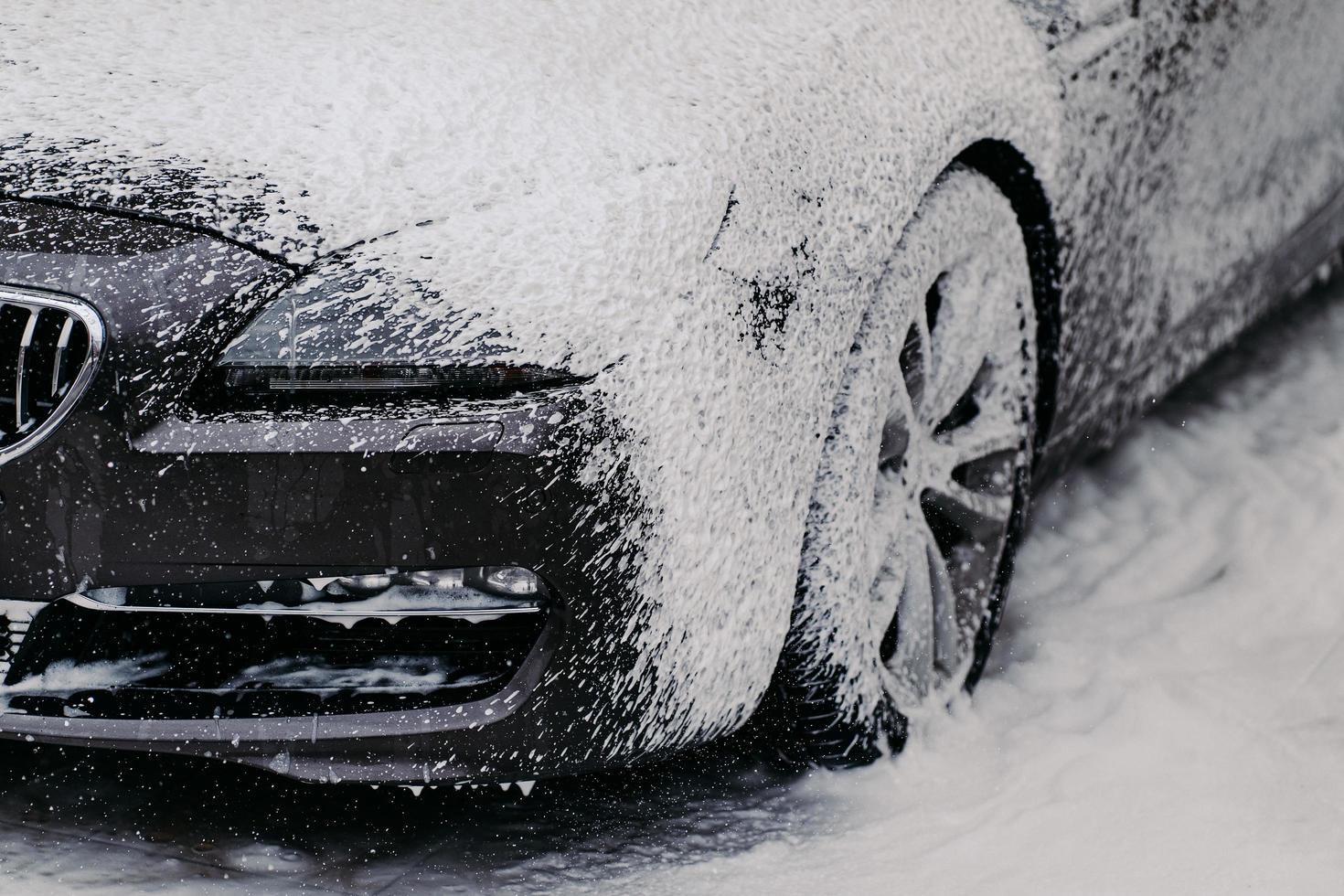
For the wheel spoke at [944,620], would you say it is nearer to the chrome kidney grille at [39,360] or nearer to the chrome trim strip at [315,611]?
the chrome trim strip at [315,611]

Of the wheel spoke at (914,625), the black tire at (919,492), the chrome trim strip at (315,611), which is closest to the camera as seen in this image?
the chrome trim strip at (315,611)

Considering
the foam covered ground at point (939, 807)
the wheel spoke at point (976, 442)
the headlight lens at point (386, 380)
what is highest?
the headlight lens at point (386, 380)

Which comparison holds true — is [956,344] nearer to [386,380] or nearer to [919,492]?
[919,492]

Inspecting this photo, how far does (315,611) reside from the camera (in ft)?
5.54

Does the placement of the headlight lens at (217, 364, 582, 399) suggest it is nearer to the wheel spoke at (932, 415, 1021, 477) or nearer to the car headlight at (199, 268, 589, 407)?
the car headlight at (199, 268, 589, 407)

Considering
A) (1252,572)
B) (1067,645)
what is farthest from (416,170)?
(1252,572)

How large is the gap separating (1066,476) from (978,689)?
0.90m

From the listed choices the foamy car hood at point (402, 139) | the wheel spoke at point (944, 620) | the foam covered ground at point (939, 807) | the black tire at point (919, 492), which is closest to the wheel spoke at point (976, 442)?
the black tire at point (919, 492)

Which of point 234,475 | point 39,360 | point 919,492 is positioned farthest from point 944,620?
point 39,360

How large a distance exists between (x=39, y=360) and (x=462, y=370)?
43cm

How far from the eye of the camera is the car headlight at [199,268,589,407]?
5.16ft

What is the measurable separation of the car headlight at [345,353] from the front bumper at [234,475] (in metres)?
0.03

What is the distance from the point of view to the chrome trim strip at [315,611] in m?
1.67

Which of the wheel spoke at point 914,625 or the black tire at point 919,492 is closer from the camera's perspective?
the black tire at point 919,492
